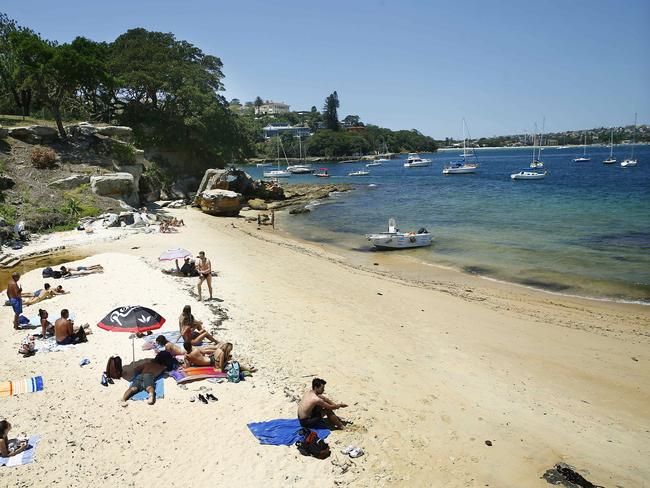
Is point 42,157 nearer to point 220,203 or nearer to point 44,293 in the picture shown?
point 220,203

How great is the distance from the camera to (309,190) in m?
62.0

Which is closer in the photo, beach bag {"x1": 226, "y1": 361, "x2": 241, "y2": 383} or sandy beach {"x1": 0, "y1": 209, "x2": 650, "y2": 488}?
sandy beach {"x1": 0, "y1": 209, "x2": 650, "y2": 488}

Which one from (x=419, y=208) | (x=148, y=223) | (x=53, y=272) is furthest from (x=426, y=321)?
(x=419, y=208)

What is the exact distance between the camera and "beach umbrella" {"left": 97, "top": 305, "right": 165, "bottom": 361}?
965cm

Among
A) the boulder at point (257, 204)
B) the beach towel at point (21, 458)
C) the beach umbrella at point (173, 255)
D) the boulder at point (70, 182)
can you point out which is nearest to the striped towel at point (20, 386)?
the beach towel at point (21, 458)

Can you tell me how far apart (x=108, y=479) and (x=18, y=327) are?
7.39m

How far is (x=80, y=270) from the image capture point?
17094mm

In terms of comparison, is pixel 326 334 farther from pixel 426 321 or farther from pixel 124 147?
pixel 124 147

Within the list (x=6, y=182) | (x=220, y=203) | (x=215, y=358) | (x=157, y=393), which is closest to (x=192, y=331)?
(x=215, y=358)

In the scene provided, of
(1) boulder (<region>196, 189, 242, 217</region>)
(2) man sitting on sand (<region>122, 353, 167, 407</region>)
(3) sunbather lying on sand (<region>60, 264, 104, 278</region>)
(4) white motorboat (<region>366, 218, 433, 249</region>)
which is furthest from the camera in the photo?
(1) boulder (<region>196, 189, 242, 217</region>)

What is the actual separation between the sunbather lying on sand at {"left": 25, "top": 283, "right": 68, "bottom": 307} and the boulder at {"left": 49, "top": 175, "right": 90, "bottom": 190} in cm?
1621

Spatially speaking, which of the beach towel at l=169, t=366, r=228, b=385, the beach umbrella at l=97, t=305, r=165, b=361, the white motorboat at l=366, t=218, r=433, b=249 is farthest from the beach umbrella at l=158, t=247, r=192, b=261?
the white motorboat at l=366, t=218, r=433, b=249

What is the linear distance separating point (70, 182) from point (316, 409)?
27.0m

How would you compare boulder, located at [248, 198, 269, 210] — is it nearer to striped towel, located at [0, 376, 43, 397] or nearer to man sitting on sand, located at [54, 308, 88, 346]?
man sitting on sand, located at [54, 308, 88, 346]
